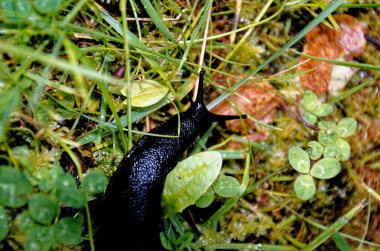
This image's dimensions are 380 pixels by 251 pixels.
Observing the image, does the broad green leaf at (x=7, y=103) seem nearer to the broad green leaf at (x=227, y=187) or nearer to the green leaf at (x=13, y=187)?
the green leaf at (x=13, y=187)

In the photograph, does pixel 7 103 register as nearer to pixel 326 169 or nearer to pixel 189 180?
pixel 189 180

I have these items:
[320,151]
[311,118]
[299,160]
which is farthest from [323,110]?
[299,160]

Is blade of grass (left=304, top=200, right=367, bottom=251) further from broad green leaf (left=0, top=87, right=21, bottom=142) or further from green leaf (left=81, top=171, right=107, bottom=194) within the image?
broad green leaf (left=0, top=87, right=21, bottom=142)

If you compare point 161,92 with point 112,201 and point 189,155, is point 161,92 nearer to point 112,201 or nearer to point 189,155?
point 189,155

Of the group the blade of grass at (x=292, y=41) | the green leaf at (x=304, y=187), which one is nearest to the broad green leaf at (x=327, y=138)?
the green leaf at (x=304, y=187)

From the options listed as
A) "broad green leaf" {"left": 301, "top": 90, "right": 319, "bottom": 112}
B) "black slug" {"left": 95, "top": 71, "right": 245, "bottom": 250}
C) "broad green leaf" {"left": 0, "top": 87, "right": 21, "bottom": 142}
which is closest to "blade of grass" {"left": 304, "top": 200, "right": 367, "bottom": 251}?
"broad green leaf" {"left": 301, "top": 90, "right": 319, "bottom": 112}

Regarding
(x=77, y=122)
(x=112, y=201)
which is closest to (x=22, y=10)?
(x=77, y=122)
